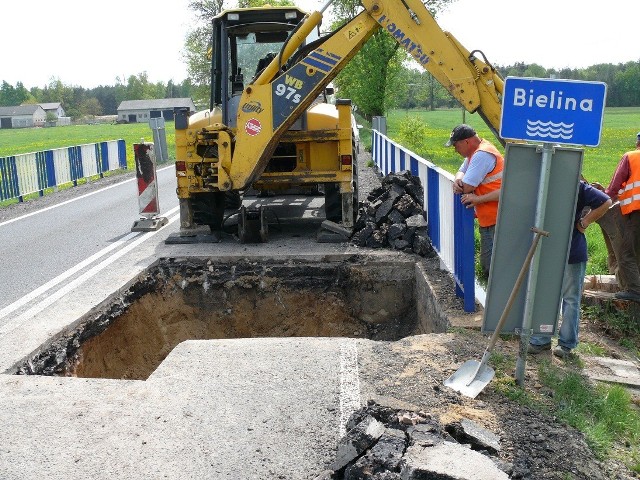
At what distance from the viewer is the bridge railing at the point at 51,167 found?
15.6 metres

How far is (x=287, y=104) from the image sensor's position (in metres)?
8.41

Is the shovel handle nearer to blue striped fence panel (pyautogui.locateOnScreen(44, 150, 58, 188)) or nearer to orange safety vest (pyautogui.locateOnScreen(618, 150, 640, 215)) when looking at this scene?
orange safety vest (pyautogui.locateOnScreen(618, 150, 640, 215))

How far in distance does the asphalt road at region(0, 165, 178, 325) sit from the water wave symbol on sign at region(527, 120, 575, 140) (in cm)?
522

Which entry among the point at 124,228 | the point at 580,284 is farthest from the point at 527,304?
the point at 124,228

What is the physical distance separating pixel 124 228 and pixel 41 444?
8.12m

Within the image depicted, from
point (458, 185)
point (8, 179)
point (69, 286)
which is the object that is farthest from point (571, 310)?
point (8, 179)

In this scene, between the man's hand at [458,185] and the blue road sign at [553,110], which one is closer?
the blue road sign at [553,110]

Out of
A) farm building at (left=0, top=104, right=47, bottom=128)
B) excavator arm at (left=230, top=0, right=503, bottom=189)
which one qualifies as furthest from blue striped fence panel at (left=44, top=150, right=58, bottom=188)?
farm building at (left=0, top=104, right=47, bottom=128)

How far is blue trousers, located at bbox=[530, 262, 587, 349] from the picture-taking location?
528 centimetres

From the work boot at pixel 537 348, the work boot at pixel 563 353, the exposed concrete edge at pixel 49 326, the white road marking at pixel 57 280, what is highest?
the work boot at pixel 537 348

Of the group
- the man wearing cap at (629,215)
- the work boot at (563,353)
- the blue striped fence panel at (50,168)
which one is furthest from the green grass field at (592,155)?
the blue striped fence panel at (50,168)

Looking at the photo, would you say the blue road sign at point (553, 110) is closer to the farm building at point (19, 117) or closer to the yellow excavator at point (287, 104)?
the yellow excavator at point (287, 104)

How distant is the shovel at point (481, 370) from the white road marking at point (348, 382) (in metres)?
0.66

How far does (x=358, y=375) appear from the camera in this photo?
467 centimetres
